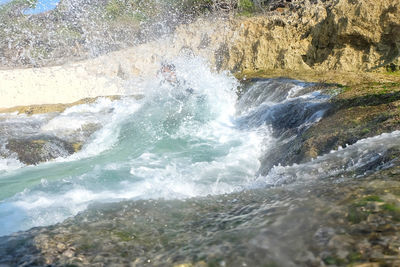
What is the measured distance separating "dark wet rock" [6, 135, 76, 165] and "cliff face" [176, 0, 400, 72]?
8039 mm

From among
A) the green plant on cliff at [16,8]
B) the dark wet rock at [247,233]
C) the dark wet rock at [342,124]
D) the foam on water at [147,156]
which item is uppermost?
the green plant on cliff at [16,8]

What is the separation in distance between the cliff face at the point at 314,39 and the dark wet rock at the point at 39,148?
8.04 meters

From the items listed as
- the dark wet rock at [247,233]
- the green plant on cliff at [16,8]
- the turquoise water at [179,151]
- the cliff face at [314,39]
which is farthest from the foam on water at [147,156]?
the green plant on cliff at [16,8]

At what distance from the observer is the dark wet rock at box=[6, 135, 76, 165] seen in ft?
28.5

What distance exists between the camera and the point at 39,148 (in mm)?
8938

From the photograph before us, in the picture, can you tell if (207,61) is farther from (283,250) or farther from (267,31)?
(283,250)

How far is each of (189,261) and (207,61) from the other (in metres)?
14.6

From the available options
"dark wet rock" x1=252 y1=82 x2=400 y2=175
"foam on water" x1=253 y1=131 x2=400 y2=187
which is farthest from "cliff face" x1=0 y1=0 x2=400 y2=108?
"foam on water" x1=253 y1=131 x2=400 y2=187

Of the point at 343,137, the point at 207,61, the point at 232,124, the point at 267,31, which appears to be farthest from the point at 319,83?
the point at 207,61

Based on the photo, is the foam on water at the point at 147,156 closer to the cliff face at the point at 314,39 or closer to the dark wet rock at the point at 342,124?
the dark wet rock at the point at 342,124

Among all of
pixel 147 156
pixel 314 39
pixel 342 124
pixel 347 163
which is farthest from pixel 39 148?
pixel 314 39

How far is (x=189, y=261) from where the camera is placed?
1.91m

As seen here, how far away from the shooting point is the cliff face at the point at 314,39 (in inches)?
408

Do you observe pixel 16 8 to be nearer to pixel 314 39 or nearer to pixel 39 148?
pixel 39 148
